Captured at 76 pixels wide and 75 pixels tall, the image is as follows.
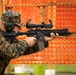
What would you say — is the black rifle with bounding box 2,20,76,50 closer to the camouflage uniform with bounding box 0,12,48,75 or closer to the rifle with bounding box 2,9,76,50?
the rifle with bounding box 2,9,76,50

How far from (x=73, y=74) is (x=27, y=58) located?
3.65 ft

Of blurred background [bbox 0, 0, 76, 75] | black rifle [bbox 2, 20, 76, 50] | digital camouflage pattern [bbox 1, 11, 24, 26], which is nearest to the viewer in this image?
digital camouflage pattern [bbox 1, 11, 24, 26]

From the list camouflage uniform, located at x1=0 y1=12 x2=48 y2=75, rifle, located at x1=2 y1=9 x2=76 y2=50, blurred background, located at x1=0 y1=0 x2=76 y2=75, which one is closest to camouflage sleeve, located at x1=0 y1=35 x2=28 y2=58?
camouflage uniform, located at x1=0 y1=12 x2=48 y2=75

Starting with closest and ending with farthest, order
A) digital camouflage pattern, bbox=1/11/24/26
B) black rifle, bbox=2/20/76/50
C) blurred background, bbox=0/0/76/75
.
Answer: digital camouflage pattern, bbox=1/11/24/26 < black rifle, bbox=2/20/76/50 < blurred background, bbox=0/0/76/75

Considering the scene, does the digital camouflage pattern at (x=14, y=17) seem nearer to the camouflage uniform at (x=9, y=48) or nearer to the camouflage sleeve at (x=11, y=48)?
the camouflage uniform at (x=9, y=48)

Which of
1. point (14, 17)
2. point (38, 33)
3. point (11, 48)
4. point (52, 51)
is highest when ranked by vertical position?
point (14, 17)

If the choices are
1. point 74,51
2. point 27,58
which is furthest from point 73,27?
point 27,58

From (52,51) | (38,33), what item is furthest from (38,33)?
(52,51)

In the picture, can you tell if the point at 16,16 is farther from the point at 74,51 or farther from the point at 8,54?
the point at 74,51

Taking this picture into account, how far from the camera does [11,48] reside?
5.33 meters

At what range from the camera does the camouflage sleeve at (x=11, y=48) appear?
5.32 meters

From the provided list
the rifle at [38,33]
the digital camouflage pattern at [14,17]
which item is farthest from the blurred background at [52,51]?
the digital camouflage pattern at [14,17]

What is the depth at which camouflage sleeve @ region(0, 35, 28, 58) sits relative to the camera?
209 inches

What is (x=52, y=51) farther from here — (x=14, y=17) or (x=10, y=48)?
(x=10, y=48)
